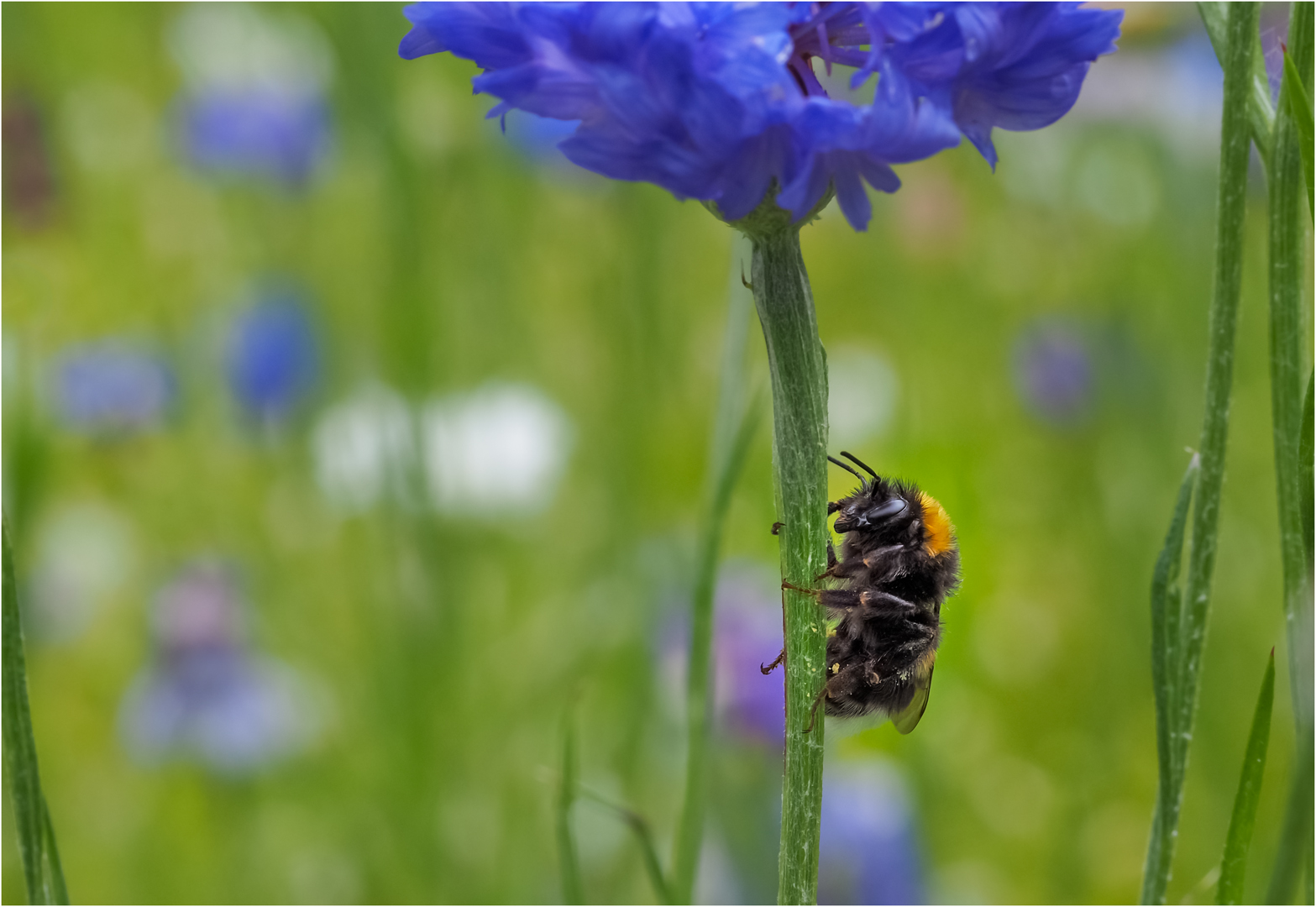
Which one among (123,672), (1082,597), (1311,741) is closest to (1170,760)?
(1311,741)

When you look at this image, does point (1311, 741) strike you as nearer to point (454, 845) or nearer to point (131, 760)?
point (454, 845)

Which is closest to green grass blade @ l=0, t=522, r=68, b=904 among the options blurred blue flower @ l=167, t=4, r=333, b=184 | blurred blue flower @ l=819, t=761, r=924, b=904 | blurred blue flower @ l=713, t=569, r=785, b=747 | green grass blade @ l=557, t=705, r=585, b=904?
green grass blade @ l=557, t=705, r=585, b=904

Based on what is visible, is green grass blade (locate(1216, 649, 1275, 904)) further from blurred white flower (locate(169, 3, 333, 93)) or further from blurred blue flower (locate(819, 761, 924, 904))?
blurred white flower (locate(169, 3, 333, 93))

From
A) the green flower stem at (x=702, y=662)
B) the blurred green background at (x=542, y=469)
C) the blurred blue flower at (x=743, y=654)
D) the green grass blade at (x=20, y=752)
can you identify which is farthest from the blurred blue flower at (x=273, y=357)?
the green grass blade at (x=20, y=752)

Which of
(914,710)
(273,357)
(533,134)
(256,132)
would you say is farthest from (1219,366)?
(256,132)

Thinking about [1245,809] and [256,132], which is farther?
[256,132]

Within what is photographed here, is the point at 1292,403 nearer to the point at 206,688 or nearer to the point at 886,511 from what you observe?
the point at 886,511
